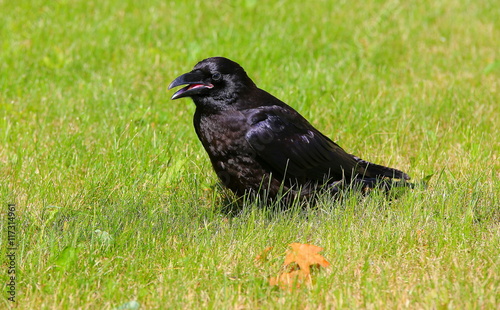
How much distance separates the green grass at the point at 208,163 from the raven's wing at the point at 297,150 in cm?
41

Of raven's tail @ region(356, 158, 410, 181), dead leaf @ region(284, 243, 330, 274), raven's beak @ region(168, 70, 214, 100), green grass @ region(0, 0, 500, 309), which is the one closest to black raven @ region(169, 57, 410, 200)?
raven's beak @ region(168, 70, 214, 100)

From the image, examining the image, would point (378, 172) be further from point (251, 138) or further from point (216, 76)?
point (216, 76)

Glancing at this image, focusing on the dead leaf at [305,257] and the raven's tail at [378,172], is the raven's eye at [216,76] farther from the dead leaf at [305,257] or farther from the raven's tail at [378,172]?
the dead leaf at [305,257]

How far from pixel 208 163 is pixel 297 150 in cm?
90

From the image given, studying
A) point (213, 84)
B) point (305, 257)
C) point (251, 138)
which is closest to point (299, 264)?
point (305, 257)

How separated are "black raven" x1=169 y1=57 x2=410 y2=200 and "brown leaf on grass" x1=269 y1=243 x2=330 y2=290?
85 cm

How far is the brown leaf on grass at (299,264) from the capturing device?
11.1 ft

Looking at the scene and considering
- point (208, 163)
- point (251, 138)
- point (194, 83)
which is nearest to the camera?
point (251, 138)

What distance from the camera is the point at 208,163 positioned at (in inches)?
202

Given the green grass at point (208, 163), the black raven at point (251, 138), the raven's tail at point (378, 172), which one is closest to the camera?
the green grass at point (208, 163)

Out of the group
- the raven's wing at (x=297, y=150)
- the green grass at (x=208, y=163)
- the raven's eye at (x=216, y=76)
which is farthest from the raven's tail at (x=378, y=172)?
the raven's eye at (x=216, y=76)

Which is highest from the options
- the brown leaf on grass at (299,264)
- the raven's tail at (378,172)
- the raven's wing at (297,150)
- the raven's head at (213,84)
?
the raven's head at (213,84)

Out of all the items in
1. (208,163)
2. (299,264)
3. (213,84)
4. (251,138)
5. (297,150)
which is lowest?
(299,264)

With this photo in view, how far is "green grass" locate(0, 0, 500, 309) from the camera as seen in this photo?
3.38 m
